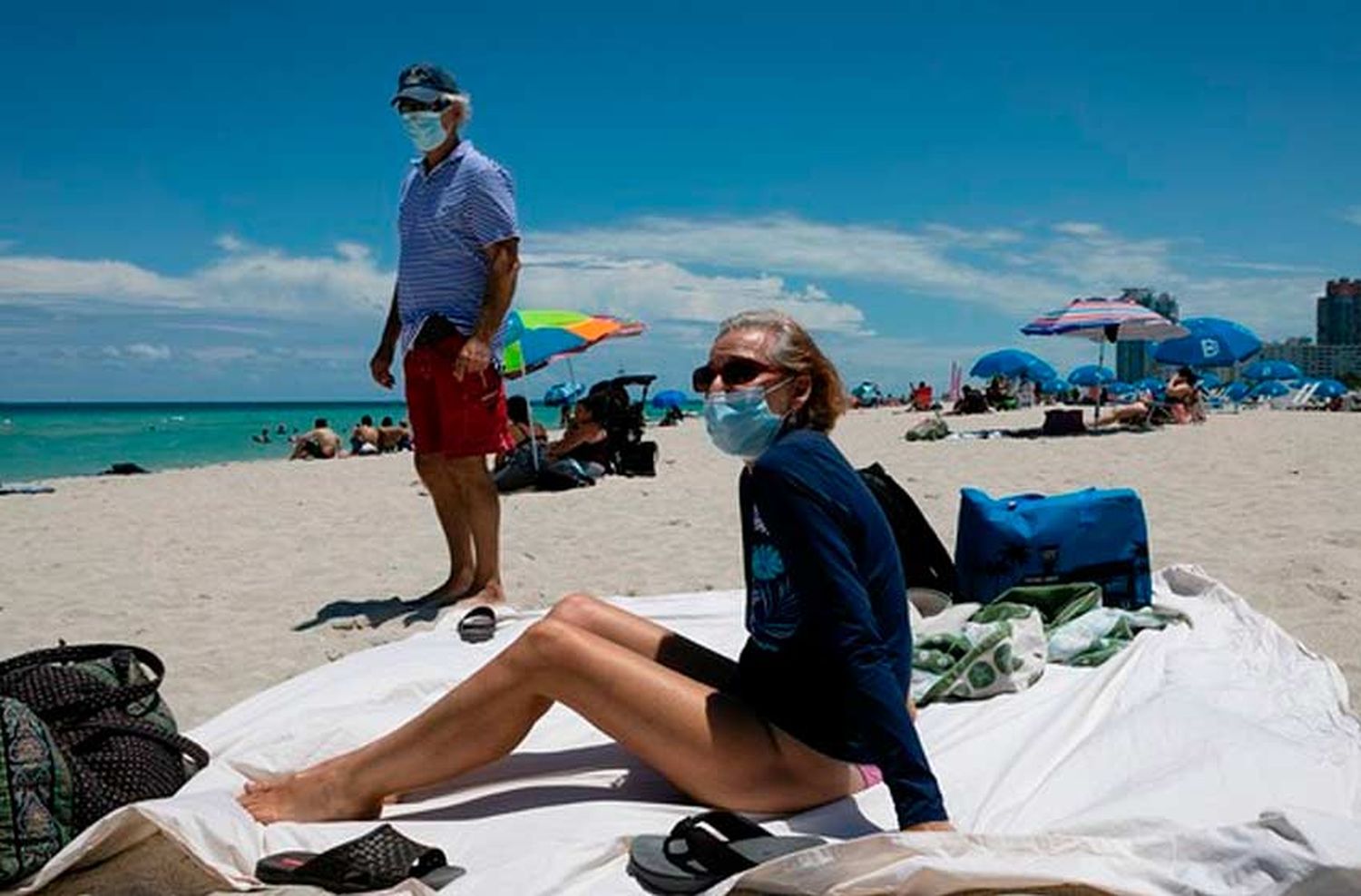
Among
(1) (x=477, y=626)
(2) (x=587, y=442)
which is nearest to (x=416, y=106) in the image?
(1) (x=477, y=626)

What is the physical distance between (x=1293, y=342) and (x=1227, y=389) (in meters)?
78.4

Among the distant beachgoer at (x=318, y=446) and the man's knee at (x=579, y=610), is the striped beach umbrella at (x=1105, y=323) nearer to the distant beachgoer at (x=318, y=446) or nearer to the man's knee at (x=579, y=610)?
the distant beachgoer at (x=318, y=446)

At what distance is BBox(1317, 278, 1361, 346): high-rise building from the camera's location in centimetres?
10800

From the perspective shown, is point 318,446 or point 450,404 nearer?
point 450,404

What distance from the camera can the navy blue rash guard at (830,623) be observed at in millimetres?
2283

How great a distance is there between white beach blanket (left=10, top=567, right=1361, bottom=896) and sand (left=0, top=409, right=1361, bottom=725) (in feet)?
2.58

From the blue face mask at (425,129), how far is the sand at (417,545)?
212 centimetres

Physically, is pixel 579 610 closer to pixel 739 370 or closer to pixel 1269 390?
pixel 739 370

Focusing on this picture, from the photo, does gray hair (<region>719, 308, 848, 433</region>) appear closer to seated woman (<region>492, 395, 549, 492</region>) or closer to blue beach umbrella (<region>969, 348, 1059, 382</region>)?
seated woman (<region>492, 395, 549, 492</region>)

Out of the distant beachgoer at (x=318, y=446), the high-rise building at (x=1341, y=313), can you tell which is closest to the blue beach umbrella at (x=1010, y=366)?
the distant beachgoer at (x=318, y=446)

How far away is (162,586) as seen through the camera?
6.34 m

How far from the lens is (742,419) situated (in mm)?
2699

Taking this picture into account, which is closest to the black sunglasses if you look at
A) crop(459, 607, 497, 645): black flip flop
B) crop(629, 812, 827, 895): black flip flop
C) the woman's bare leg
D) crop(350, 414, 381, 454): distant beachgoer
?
the woman's bare leg

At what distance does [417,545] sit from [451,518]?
8.60ft
